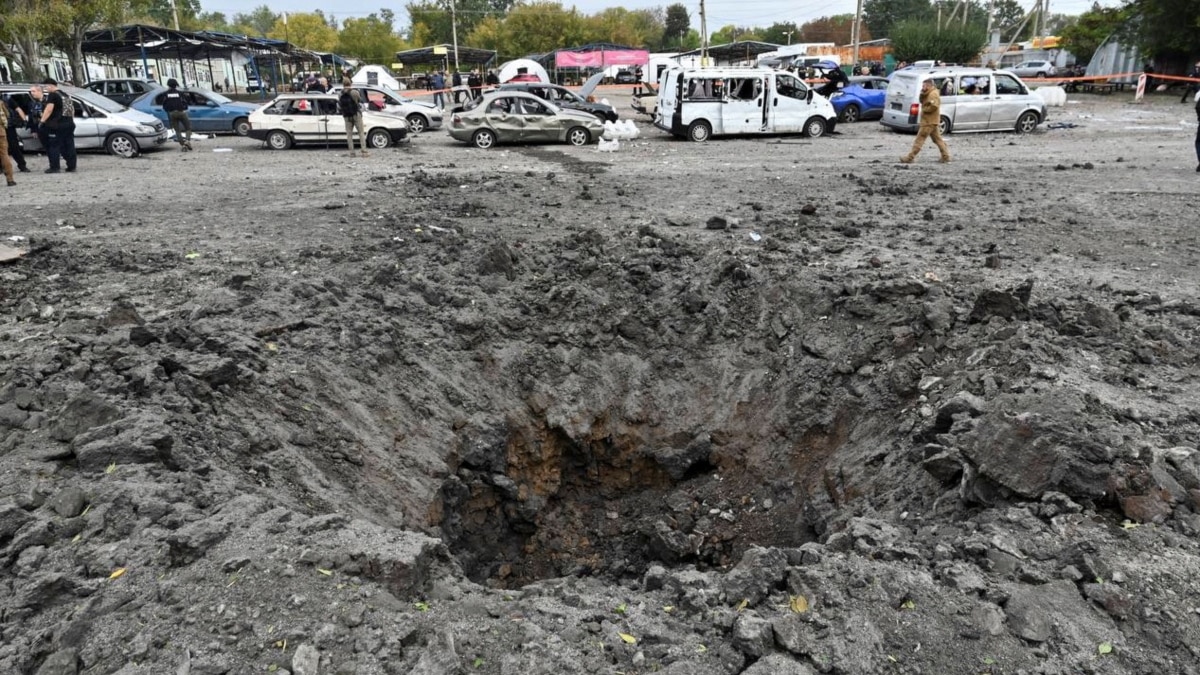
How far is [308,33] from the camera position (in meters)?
70.1

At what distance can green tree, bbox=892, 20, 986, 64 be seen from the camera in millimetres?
43188

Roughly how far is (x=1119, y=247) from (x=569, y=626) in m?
7.48

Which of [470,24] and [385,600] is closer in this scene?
[385,600]

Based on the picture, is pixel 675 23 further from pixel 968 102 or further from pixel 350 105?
pixel 350 105

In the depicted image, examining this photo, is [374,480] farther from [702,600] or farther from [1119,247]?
[1119,247]

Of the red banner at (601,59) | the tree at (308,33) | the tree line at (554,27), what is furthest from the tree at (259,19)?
the red banner at (601,59)

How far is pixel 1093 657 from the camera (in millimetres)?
2604

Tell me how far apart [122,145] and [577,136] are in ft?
33.1

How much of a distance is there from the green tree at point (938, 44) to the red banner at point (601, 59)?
50.3 ft

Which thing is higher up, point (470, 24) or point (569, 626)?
point (470, 24)

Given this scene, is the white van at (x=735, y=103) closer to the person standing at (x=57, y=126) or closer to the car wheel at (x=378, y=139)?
the car wheel at (x=378, y=139)

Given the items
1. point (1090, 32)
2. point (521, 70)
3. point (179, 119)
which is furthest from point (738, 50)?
point (179, 119)

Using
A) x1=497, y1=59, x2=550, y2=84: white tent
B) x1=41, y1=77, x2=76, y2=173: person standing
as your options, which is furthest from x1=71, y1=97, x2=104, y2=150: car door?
x1=497, y1=59, x2=550, y2=84: white tent

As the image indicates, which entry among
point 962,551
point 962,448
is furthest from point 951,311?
point 962,551
